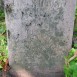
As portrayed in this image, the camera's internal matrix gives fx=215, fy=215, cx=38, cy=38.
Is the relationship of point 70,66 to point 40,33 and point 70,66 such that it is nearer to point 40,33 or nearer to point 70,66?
point 70,66

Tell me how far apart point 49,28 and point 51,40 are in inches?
6.1

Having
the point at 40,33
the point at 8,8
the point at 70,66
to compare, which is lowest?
the point at 70,66

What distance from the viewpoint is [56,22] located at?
2391 mm

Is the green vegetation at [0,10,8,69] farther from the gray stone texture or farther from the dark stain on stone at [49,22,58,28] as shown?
the dark stain on stone at [49,22,58,28]

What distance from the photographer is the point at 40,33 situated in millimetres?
2455

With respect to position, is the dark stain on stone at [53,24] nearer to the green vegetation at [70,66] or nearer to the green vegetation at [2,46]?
the green vegetation at [70,66]

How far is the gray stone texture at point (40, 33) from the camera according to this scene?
2.32 m

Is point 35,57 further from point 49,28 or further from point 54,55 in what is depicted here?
point 49,28

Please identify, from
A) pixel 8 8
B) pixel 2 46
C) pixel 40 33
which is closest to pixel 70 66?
pixel 40 33

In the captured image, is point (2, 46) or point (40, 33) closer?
point (40, 33)

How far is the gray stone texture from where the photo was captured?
232cm

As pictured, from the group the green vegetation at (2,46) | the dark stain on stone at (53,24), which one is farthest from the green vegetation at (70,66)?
the green vegetation at (2,46)

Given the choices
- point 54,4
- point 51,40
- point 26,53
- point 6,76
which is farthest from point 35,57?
point 54,4

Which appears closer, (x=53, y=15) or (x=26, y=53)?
(x=53, y=15)
